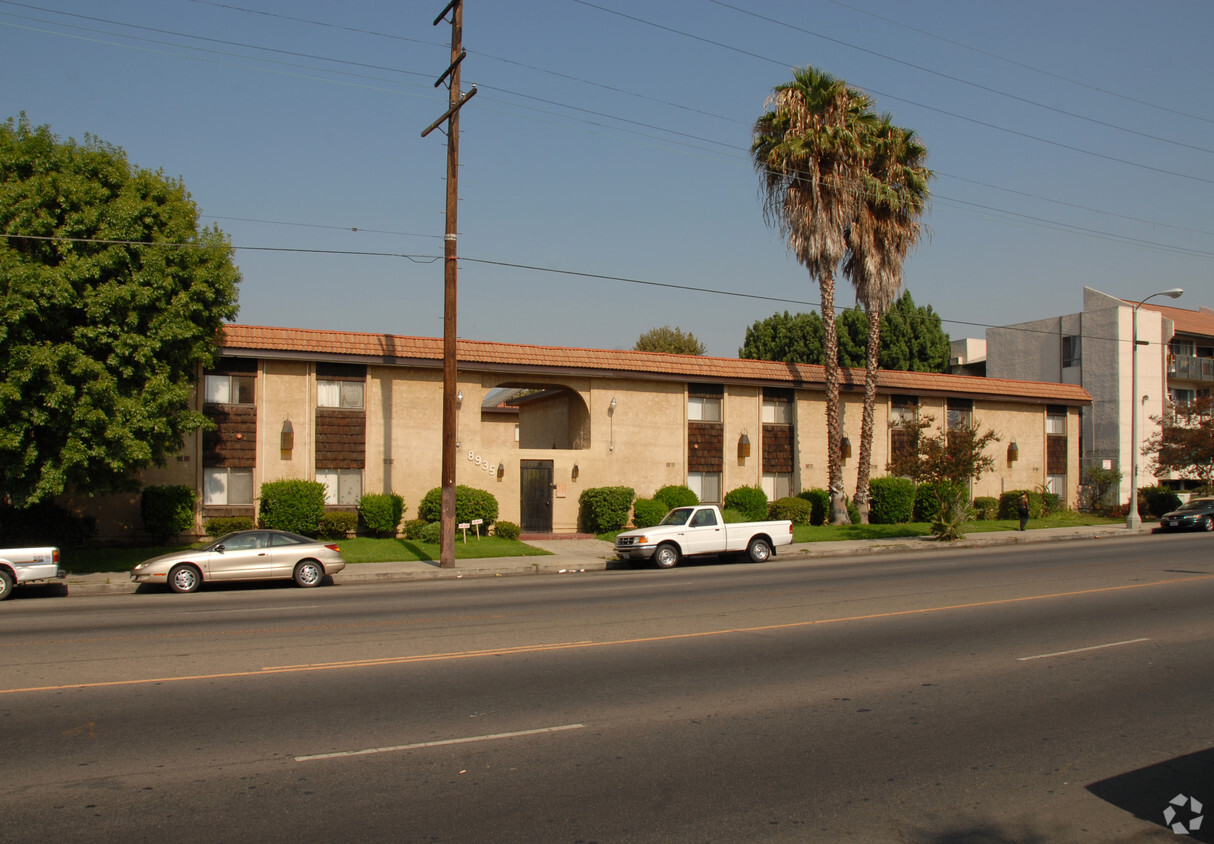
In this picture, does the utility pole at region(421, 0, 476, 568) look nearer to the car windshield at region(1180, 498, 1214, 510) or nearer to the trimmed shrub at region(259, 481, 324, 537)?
the trimmed shrub at region(259, 481, 324, 537)

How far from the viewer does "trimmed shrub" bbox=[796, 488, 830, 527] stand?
1293 inches

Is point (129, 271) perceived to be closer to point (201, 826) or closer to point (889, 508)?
point (201, 826)

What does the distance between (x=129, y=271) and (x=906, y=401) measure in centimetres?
2840

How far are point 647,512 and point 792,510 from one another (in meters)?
6.01

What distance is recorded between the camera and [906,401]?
3625cm

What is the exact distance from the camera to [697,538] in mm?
22562

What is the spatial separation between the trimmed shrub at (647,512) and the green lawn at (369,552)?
4.67m

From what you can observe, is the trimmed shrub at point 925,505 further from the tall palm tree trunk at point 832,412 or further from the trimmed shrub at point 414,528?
the trimmed shrub at point 414,528

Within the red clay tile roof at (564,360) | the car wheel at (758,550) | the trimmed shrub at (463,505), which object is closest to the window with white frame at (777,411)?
the red clay tile roof at (564,360)

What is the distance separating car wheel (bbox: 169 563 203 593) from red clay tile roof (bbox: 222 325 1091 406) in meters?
8.00

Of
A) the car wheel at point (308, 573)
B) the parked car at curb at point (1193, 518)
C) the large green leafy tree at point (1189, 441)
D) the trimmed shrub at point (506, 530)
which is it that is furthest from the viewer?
the large green leafy tree at point (1189, 441)

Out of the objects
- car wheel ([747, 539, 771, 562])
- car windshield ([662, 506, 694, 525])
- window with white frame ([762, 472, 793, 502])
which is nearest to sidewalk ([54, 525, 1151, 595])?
car wheel ([747, 539, 771, 562])

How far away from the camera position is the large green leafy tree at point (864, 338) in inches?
2269

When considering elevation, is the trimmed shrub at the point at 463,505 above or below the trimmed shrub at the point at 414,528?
above
